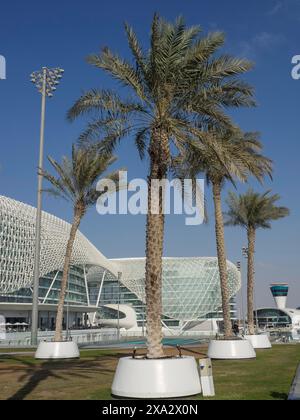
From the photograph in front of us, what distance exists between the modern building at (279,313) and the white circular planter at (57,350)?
111 m

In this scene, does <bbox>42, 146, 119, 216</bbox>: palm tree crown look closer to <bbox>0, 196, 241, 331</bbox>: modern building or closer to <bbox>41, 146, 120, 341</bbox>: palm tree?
<bbox>41, 146, 120, 341</bbox>: palm tree

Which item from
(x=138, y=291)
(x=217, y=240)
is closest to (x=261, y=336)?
(x=217, y=240)

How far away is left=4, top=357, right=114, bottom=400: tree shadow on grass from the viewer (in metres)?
14.1

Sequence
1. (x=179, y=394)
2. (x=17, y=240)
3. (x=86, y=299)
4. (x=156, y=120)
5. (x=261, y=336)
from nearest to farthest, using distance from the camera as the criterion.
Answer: (x=179, y=394)
(x=156, y=120)
(x=261, y=336)
(x=17, y=240)
(x=86, y=299)

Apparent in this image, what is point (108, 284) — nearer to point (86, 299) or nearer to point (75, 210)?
point (86, 299)

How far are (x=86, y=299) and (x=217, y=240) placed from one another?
88517 mm

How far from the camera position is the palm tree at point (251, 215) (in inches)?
1316

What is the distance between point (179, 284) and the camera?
112562mm

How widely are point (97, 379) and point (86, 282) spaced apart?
91999 mm

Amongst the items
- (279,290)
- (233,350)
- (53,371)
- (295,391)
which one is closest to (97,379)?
(53,371)

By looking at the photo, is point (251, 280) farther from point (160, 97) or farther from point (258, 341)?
point (160, 97)

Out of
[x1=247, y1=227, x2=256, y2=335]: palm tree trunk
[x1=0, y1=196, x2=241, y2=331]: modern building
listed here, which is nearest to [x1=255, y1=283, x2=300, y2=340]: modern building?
[x1=0, y1=196, x2=241, y2=331]: modern building

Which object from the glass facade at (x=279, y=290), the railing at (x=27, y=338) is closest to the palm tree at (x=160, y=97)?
the railing at (x=27, y=338)

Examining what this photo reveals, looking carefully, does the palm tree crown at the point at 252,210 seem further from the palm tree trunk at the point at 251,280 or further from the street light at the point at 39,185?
the street light at the point at 39,185
